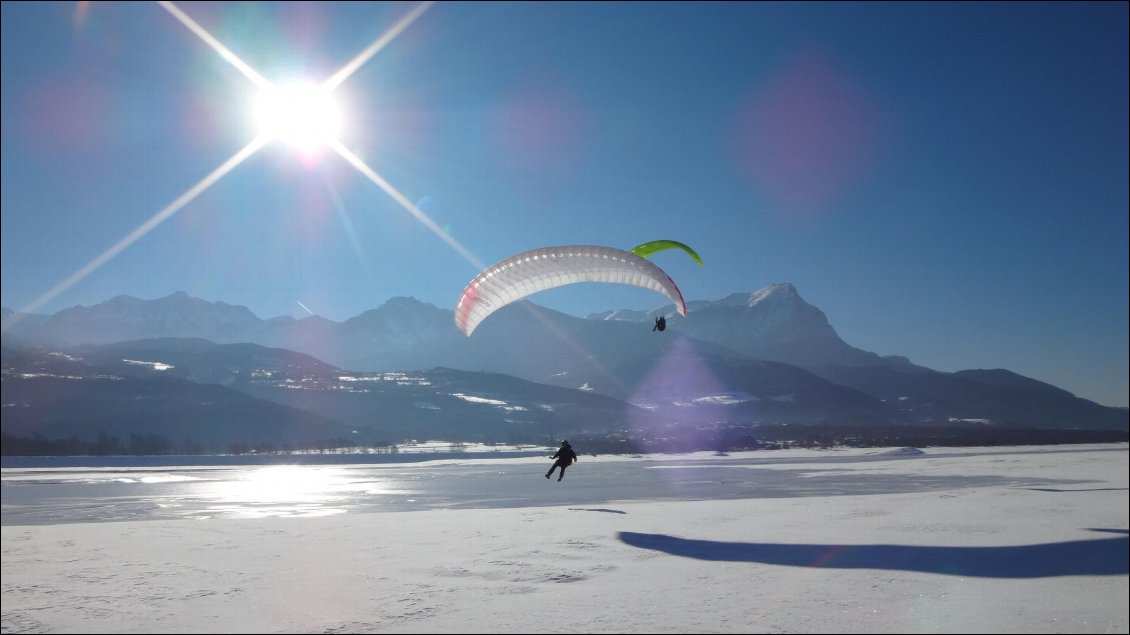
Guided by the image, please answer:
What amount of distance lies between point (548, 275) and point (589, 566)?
6839mm

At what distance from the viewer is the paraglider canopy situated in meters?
15.3

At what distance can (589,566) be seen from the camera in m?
11.5

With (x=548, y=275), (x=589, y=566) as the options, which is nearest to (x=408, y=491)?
(x=548, y=275)

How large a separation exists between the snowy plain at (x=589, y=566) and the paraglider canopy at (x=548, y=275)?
481 cm

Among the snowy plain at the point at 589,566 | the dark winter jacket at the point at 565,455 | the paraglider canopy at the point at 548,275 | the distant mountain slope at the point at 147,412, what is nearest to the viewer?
the snowy plain at the point at 589,566

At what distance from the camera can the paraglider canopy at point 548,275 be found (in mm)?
15312

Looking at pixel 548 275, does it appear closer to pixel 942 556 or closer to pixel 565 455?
pixel 565 455

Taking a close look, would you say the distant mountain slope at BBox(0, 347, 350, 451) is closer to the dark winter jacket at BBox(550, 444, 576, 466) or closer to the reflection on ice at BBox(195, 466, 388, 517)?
the reflection on ice at BBox(195, 466, 388, 517)

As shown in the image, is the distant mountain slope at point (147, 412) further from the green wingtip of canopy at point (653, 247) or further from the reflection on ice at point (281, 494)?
the green wingtip of canopy at point (653, 247)

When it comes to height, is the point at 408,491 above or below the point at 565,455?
below

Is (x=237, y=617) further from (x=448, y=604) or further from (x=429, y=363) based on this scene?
(x=429, y=363)

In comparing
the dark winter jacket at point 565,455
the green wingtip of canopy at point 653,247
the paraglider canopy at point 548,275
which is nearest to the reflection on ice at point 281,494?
the dark winter jacket at point 565,455

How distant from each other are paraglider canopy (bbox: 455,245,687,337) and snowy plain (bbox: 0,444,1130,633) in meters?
4.81

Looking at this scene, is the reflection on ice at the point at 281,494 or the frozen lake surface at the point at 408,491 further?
the frozen lake surface at the point at 408,491
